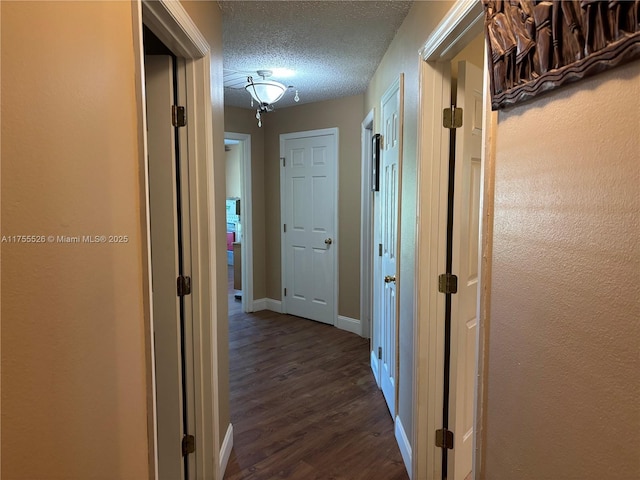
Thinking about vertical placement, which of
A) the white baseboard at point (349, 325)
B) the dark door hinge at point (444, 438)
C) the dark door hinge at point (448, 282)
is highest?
the dark door hinge at point (448, 282)

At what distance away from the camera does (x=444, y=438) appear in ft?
6.29

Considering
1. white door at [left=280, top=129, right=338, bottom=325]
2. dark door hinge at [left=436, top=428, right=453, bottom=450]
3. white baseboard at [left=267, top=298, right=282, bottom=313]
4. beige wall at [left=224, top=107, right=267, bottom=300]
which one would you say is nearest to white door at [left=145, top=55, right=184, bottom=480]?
dark door hinge at [left=436, top=428, right=453, bottom=450]

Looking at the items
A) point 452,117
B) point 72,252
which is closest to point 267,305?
point 452,117

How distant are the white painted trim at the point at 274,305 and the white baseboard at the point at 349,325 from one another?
866 millimetres

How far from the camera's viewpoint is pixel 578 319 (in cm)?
78

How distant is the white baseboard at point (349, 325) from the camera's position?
13.5 feet

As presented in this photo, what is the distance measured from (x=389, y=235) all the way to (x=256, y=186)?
2498 millimetres

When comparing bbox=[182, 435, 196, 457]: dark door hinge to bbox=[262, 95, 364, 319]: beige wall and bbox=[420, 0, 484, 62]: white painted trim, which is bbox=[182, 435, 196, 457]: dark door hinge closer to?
bbox=[420, 0, 484, 62]: white painted trim

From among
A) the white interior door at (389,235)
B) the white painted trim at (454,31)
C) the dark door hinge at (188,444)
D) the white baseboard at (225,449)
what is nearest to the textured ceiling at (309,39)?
the white interior door at (389,235)

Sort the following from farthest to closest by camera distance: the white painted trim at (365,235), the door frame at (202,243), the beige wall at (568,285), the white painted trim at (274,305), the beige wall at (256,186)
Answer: the white painted trim at (274,305) → the beige wall at (256,186) → the white painted trim at (365,235) → the door frame at (202,243) → the beige wall at (568,285)

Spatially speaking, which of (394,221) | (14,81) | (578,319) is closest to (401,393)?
(394,221)

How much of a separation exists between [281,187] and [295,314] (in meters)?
1.48

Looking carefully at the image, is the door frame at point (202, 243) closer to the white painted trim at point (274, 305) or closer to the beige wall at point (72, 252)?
the beige wall at point (72, 252)

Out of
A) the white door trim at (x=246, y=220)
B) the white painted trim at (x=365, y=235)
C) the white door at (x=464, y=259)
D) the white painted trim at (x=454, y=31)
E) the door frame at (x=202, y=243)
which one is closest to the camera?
the white painted trim at (x=454, y=31)
